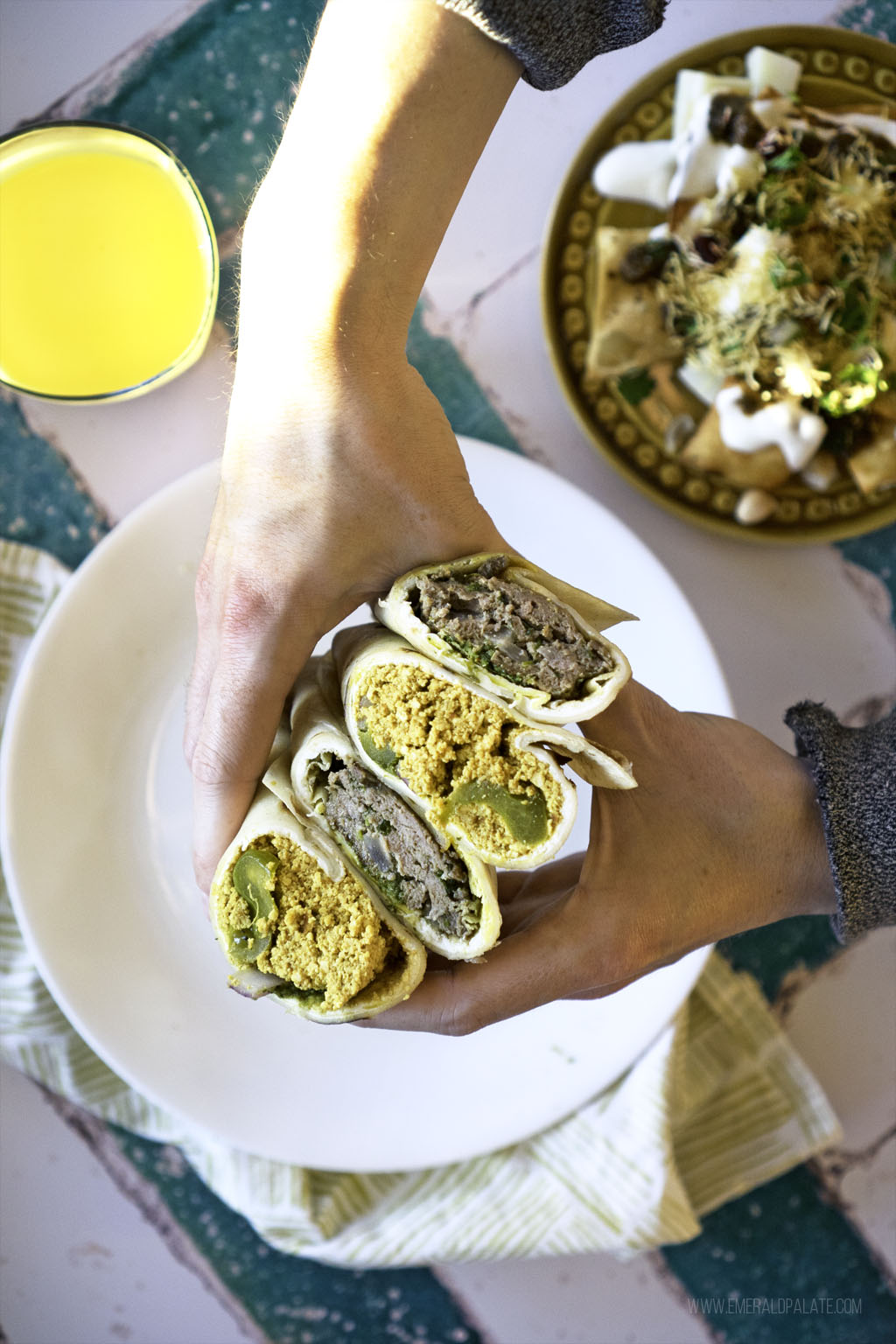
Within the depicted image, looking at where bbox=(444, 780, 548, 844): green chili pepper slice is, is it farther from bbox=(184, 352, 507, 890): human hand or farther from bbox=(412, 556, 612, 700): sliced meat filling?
bbox=(184, 352, 507, 890): human hand

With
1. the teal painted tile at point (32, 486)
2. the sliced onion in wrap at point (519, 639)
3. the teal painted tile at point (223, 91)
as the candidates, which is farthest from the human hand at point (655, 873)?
the teal painted tile at point (223, 91)

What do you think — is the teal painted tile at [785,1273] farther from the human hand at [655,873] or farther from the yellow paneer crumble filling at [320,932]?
the yellow paneer crumble filling at [320,932]

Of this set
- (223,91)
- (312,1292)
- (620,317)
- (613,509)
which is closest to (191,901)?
(312,1292)

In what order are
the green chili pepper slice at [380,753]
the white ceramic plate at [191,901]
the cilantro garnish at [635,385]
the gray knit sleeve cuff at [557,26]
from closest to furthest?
1. the gray knit sleeve cuff at [557,26]
2. the green chili pepper slice at [380,753]
3. the white ceramic plate at [191,901]
4. the cilantro garnish at [635,385]

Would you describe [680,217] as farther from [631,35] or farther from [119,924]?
[119,924]

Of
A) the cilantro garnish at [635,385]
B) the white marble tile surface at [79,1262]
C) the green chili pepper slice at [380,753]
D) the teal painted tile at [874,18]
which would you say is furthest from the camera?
the white marble tile surface at [79,1262]

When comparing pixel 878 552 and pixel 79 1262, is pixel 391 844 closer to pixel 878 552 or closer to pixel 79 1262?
pixel 878 552

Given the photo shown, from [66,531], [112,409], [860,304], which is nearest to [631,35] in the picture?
[860,304]

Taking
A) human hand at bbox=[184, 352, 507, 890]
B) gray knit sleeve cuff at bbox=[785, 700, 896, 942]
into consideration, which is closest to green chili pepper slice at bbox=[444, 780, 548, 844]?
human hand at bbox=[184, 352, 507, 890]
